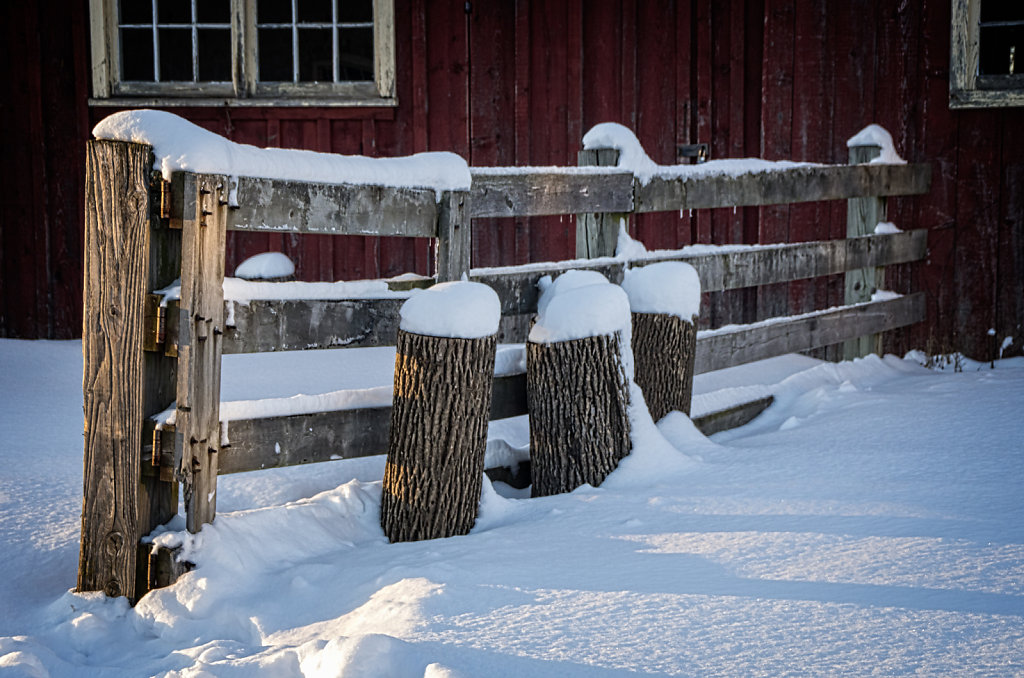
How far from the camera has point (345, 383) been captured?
19.2 ft

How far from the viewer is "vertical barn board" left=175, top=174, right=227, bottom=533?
2947 millimetres

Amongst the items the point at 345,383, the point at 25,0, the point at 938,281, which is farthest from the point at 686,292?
the point at 25,0

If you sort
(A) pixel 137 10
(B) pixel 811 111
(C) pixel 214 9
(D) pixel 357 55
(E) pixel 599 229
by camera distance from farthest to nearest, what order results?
(C) pixel 214 9
(D) pixel 357 55
(A) pixel 137 10
(B) pixel 811 111
(E) pixel 599 229

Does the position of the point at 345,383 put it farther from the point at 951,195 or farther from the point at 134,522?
the point at 951,195

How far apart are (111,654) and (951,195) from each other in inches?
224

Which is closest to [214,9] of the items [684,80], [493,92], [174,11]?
[174,11]

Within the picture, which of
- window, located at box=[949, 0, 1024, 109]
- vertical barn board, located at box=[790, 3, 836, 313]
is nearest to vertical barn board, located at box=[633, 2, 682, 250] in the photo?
vertical barn board, located at box=[790, 3, 836, 313]

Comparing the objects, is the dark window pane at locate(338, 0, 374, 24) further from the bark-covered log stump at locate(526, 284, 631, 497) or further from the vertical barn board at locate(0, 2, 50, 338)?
the bark-covered log stump at locate(526, 284, 631, 497)

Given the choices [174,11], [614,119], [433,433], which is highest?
[174,11]

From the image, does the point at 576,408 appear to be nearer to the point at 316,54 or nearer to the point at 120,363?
the point at 120,363

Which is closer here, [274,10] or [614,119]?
[614,119]

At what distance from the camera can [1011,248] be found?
6.42 metres

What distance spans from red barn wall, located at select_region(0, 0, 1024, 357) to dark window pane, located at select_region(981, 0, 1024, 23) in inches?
12.6

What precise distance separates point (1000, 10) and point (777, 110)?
145 cm
